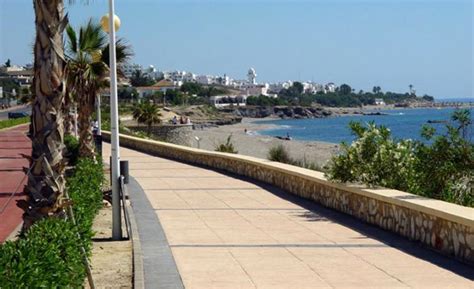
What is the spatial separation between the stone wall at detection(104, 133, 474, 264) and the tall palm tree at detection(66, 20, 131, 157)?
4629 mm

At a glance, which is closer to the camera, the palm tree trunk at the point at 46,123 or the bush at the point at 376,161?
the palm tree trunk at the point at 46,123

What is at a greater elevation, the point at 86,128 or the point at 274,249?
the point at 86,128

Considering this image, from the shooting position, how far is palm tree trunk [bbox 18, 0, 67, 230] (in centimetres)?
816

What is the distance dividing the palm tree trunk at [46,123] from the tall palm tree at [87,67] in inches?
423

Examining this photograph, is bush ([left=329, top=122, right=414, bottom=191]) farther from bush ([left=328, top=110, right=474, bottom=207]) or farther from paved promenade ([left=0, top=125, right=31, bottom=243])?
paved promenade ([left=0, top=125, right=31, bottom=243])

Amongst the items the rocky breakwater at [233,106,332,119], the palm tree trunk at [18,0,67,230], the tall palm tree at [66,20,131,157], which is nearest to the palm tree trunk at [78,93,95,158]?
the tall palm tree at [66,20,131,157]

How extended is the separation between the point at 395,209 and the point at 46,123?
541cm

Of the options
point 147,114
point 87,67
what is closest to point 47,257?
point 87,67

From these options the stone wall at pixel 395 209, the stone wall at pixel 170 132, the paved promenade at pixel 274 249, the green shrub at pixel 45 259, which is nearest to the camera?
the green shrub at pixel 45 259

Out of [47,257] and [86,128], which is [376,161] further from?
[86,128]

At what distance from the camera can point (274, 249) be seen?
34.4 ft

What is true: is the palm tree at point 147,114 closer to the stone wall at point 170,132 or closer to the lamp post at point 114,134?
the stone wall at point 170,132

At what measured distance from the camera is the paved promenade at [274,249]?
27.9ft

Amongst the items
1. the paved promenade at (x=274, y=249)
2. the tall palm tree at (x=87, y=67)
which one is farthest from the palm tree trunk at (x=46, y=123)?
the tall palm tree at (x=87, y=67)
